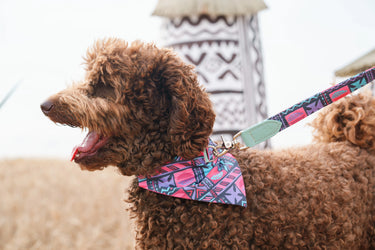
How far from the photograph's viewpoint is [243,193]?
78.4 inches

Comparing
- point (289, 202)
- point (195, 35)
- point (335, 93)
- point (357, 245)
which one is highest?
point (195, 35)

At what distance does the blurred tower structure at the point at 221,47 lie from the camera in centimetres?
495

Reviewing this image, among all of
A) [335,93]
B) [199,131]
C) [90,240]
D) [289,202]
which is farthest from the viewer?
[90,240]

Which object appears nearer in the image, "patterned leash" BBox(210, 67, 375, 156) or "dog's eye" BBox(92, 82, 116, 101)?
"dog's eye" BBox(92, 82, 116, 101)

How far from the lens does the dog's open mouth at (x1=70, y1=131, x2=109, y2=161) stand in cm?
198

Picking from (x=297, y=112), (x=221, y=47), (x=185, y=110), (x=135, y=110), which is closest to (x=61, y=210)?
(x=221, y=47)

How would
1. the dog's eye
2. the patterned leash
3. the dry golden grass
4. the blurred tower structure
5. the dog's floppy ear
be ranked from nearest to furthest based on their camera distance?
the dog's floppy ear → the dog's eye → the patterned leash → the dry golden grass → the blurred tower structure

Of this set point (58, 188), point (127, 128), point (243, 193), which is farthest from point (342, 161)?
point (58, 188)

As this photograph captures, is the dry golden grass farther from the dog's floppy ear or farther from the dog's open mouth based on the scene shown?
the dog's floppy ear

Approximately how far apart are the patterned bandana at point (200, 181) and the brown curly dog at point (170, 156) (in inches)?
2.2

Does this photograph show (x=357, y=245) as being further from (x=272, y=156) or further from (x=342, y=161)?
(x=272, y=156)

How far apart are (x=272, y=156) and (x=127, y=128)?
998 millimetres

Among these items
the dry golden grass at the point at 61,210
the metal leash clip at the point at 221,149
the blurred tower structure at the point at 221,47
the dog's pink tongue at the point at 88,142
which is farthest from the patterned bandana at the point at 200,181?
the blurred tower structure at the point at 221,47

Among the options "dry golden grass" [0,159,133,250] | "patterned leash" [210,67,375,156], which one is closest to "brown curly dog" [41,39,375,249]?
"patterned leash" [210,67,375,156]
